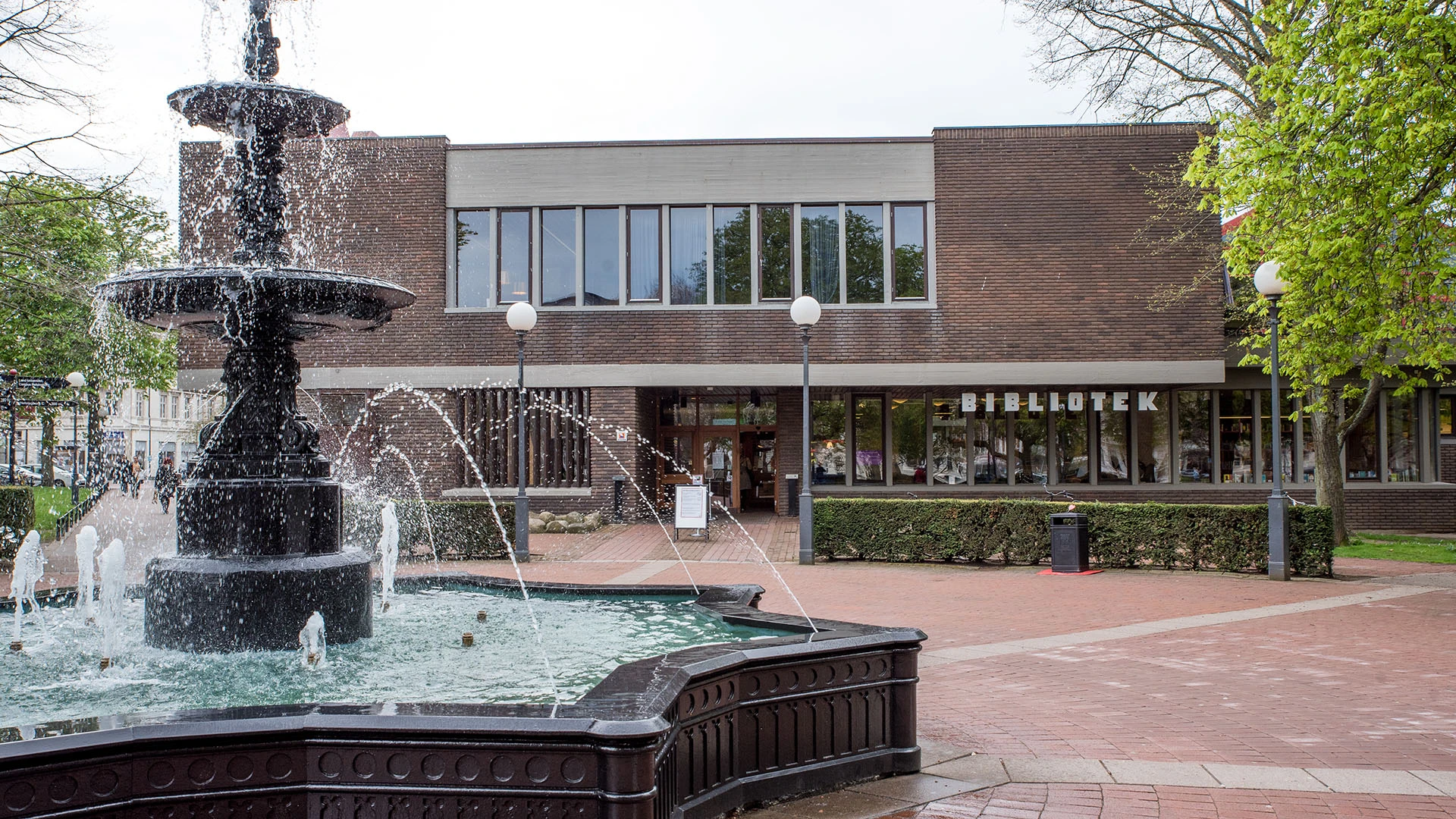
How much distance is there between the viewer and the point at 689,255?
23047 mm

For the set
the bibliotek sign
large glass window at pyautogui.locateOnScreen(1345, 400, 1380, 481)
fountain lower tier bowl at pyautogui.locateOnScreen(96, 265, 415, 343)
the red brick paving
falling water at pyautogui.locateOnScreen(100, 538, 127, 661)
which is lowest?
the red brick paving

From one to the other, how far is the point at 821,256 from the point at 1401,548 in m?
12.7

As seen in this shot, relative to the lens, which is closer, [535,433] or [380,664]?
[380,664]

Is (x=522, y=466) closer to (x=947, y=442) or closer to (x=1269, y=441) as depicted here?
(x=947, y=442)

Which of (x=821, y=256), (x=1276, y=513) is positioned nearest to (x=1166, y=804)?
(x=1276, y=513)

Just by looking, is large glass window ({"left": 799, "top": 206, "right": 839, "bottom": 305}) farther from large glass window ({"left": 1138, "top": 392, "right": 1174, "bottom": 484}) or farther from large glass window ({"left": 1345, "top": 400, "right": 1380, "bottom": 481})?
large glass window ({"left": 1345, "top": 400, "right": 1380, "bottom": 481})

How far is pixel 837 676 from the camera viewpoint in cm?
491

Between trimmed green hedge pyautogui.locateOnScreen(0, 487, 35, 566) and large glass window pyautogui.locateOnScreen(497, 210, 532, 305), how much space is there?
999cm

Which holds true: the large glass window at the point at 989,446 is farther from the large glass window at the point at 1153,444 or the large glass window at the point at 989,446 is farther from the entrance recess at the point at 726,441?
the entrance recess at the point at 726,441

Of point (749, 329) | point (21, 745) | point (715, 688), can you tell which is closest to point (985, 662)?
point (715, 688)

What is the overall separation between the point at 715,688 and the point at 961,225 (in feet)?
64.9

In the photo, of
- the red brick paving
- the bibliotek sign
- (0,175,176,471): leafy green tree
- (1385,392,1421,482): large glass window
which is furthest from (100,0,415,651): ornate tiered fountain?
(1385,392,1421,482): large glass window

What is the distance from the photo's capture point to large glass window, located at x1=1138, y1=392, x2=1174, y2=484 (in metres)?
23.9

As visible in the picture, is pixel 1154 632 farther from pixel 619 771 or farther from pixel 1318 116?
pixel 619 771
